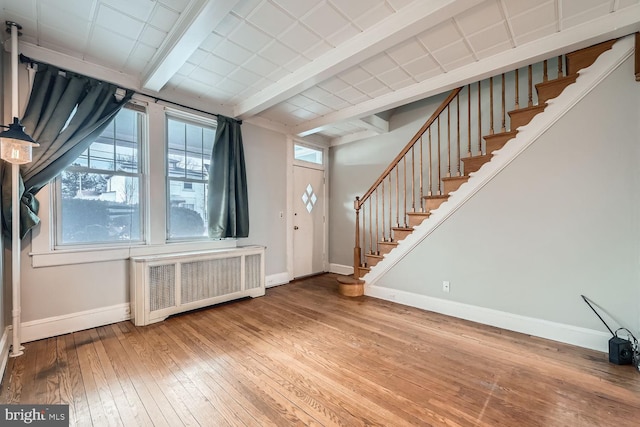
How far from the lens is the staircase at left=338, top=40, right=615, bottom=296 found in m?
2.54

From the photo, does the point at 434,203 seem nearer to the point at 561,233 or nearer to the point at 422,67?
the point at 561,233

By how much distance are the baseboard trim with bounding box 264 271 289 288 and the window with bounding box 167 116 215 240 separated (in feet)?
4.17

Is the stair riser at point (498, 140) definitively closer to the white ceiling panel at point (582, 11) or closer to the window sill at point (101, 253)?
the white ceiling panel at point (582, 11)

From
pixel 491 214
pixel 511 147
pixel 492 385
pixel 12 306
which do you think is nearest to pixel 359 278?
pixel 491 214

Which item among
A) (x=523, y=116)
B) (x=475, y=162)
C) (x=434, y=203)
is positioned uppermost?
(x=523, y=116)

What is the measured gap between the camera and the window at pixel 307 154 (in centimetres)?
482

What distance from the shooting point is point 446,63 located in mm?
2604

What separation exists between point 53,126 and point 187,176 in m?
1.29

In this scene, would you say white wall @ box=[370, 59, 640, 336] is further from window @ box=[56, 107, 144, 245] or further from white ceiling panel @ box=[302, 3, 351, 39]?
window @ box=[56, 107, 144, 245]

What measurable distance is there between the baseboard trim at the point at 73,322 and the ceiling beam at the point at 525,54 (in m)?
3.83

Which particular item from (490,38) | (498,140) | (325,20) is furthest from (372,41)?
(498,140)

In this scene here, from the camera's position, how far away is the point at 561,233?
246 cm

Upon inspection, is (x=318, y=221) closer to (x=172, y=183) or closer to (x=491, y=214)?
(x=172, y=183)

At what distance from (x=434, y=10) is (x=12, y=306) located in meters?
4.18
